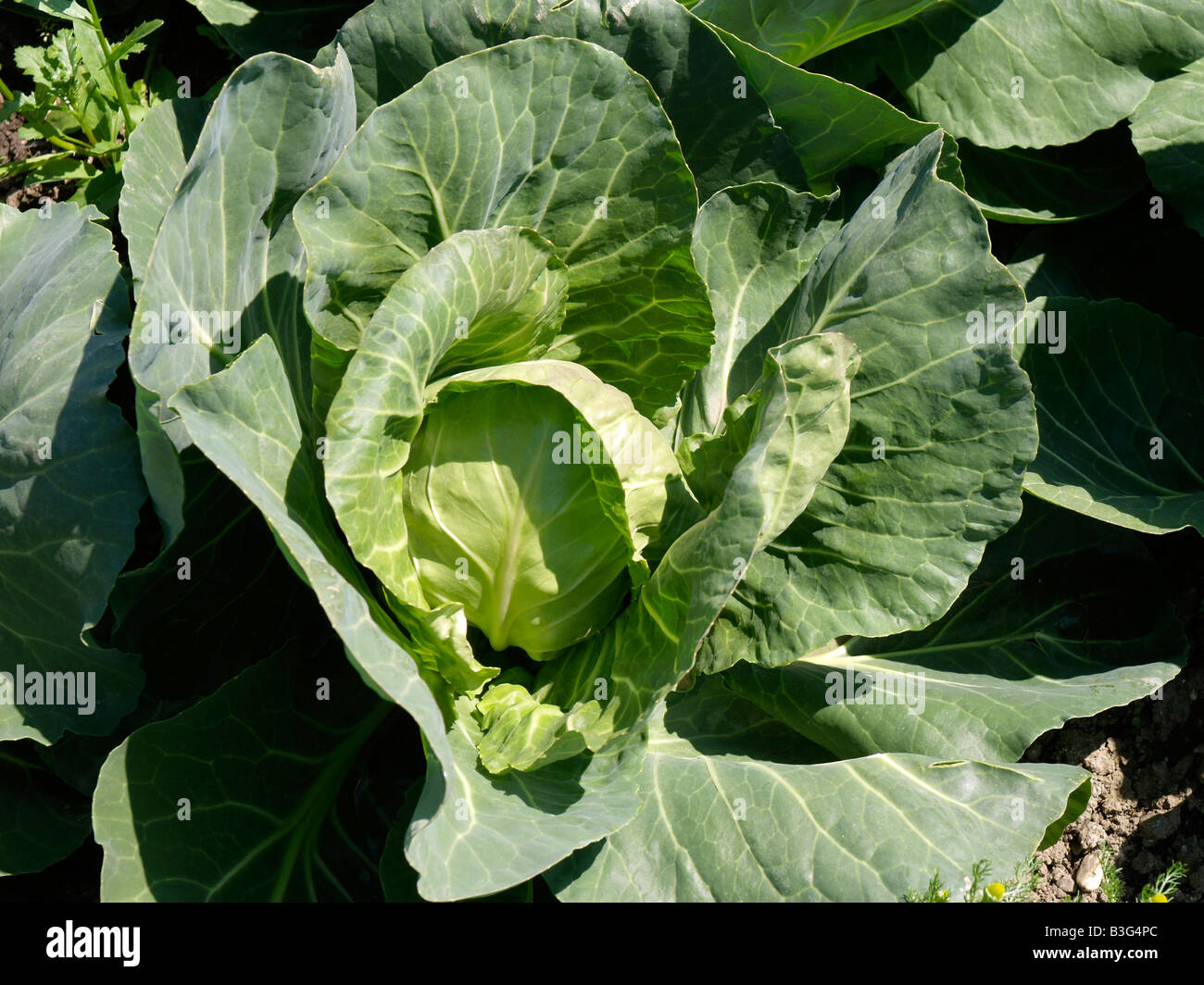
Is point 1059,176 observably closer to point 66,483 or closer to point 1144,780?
point 1144,780

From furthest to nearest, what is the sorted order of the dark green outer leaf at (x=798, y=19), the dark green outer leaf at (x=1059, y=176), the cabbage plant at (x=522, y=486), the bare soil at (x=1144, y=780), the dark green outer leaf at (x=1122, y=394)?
the dark green outer leaf at (x=1059, y=176) → the dark green outer leaf at (x=1122, y=394) → the bare soil at (x=1144, y=780) → the dark green outer leaf at (x=798, y=19) → the cabbage plant at (x=522, y=486)

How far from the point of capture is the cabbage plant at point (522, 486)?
92.9 inches

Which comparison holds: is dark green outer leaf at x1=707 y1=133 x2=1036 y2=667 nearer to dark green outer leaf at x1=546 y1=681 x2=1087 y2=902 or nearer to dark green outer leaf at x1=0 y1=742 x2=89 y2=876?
dark green outer leaf at x1=546 y1=681 x2=1087 y2=902

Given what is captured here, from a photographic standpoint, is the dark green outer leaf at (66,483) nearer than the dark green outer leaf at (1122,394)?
Yes

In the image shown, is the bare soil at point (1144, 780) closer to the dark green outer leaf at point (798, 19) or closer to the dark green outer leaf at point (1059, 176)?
the dark green outer leaf at point (1059, 176)

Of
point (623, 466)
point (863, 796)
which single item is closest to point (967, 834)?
point (863, 796)

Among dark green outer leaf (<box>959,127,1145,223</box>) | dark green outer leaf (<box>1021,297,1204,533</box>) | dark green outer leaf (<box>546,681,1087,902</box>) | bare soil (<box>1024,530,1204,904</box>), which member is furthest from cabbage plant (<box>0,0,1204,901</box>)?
dark green outer leaf (<box>959,127,1145,223</box>)

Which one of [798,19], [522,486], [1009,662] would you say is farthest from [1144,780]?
[798,19]

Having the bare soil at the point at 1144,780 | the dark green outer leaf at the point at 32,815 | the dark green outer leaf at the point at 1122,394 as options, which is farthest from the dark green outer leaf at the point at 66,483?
the bare soil at the point at 1144,780

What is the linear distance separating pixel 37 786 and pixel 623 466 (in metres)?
1.98

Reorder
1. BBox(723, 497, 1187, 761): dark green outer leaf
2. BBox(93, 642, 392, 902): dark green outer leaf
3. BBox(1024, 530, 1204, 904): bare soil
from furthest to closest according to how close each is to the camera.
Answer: BBox(1024, 530, 1204, 904): bare soil, BBox(723, 497, 1187, 761): dark green outer leaf, BBox(93, 642, 392, 902): dark green outer leaf

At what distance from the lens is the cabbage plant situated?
7.74ft
